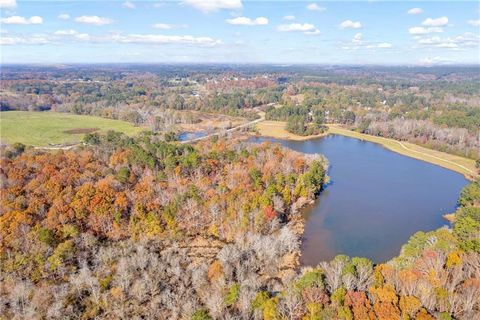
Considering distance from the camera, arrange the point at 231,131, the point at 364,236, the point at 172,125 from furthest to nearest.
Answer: the point at 172,125 → the point at 231,131 → the point at 364,236

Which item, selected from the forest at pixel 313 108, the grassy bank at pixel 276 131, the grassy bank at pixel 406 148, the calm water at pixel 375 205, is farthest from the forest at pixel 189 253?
the forest at pixel 313 108

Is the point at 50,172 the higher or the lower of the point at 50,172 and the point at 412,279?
the higher

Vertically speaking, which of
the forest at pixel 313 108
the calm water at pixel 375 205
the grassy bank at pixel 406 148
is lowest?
the calm water at pixel 375 205

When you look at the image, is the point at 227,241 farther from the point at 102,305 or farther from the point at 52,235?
the point at 52,235

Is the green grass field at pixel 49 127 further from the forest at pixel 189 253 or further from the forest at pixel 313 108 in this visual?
the forest at pixel 189 253

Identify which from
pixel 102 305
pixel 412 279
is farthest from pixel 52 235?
pixel 412 279

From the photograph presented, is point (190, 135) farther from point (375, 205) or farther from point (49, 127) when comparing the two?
point (375, 205)
